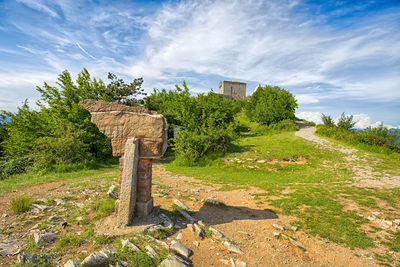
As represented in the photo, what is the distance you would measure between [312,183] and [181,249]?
27.1ft

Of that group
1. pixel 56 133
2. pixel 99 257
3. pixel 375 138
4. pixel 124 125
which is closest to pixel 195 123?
pixel 56 133

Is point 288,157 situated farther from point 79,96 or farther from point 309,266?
point 79,96

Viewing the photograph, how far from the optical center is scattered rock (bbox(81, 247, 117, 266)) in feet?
10.1

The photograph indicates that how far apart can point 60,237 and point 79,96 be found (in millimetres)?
14354

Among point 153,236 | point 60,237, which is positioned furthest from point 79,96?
point 153,236

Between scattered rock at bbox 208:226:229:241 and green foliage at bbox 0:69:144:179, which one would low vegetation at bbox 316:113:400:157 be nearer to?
scattered rock at bbox 208:226:229:241

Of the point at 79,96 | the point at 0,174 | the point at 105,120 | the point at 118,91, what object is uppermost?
the point at 118,91

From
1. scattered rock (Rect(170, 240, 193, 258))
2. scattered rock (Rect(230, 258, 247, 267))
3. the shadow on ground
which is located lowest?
the shadow on ground

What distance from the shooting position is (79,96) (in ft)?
49.3

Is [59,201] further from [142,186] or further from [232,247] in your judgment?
[232,247]

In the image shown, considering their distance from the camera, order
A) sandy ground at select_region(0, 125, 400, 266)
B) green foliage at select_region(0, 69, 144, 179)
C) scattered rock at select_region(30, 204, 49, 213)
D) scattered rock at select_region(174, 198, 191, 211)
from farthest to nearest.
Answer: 1. green foliage at select_region(0, 69, 144, 179)
2. scattered rock at select_region(174, 198, 191, 211)
3. scattered rock at select_region(30, 204, 49, 213)
4. sandy ground at select_region(0, 125, 400, 266)

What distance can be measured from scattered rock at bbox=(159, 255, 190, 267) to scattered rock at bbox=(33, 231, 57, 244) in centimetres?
244

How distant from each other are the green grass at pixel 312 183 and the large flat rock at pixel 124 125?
485 centimetres

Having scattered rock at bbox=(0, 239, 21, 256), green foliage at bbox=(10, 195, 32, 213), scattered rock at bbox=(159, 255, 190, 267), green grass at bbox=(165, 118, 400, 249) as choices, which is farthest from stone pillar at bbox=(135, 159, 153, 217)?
green grass at bbox=(165, 118, 400, 249)
